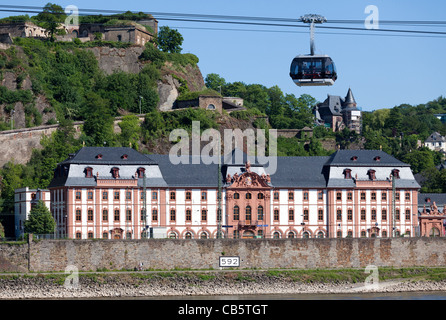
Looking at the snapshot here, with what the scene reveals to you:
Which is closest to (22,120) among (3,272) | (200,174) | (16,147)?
(16,147)

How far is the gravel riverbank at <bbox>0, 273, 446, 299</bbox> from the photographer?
74938 mm

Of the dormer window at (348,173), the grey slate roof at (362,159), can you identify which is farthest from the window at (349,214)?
the grey slate roof at (362,159)

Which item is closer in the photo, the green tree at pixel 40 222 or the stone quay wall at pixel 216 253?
the stone quay wall at pixel 216 253

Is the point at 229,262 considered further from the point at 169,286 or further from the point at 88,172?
the point at 88,172

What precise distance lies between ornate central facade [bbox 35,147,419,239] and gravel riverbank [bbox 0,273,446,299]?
1657 centimetres

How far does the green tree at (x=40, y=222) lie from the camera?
3701 inches

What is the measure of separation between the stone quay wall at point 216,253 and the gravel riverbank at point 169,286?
7.20 ft

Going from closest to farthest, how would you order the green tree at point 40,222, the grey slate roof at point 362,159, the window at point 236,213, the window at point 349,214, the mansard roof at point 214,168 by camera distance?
1. the green tree at point 40,222
2. the mansard roof at point 214,168
3. the window at point 236,213
4. the window at point 349,214
5. the grey slate roof at point 362,159

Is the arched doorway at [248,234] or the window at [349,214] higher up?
the window at [349,214]

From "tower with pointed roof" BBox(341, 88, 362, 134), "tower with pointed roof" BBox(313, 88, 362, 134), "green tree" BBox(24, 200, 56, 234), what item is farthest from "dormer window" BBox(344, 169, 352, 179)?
"tower with pointed roof" BBox(341, 88, 362, 134)

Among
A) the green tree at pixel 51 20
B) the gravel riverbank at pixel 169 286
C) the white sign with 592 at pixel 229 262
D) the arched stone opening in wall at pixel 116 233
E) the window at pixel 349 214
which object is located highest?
the green tree at pixel 51 20

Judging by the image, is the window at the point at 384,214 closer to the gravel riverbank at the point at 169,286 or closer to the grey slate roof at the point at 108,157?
the gravel riverbank at the point at 169,286

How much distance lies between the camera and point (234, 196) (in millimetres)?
99812

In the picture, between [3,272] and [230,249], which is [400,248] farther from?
[3,272]
